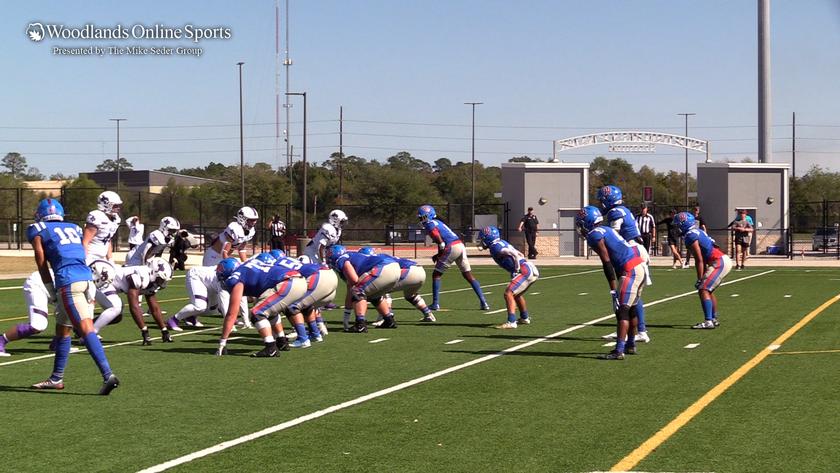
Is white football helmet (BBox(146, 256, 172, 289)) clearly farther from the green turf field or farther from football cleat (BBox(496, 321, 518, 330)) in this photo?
football cleat (BBox(496, 321, 518, 330))

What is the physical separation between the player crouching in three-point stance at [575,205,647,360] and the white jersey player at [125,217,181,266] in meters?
6.48

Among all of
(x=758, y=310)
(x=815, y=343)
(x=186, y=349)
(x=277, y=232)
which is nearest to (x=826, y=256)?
(x=277, y=232)

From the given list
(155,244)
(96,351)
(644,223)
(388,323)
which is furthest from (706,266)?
(644,223)

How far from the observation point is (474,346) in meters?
14.7

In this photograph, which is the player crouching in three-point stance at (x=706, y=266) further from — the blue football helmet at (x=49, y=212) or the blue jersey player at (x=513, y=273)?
the blue football helmet at (x=49, y=212)

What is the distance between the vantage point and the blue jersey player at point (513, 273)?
16.9 meters

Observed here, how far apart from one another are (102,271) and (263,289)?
2.05 meters

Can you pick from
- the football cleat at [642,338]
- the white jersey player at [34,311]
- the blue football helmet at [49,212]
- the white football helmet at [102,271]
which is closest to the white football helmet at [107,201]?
the white football helmet at [102,271]

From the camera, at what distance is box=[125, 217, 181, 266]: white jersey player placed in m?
16.2

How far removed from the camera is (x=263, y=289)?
13555mm

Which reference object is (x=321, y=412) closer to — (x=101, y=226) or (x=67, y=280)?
(x=67, y=280)

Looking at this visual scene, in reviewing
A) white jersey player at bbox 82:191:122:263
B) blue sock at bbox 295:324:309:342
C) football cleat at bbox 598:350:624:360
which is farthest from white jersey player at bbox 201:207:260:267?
football cleat at bbox 598:350:624:360

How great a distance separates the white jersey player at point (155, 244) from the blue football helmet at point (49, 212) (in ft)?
17.0

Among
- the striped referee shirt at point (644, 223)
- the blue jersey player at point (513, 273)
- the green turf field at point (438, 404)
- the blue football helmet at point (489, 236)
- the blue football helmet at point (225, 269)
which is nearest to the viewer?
the green turf field at point (438, 404)
